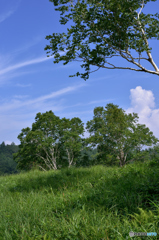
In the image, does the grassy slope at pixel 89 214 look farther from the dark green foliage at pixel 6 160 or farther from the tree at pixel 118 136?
the dark green foliage at pixel 6 160

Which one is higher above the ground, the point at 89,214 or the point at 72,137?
the point at 72,137

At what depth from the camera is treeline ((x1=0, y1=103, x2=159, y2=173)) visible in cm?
2986

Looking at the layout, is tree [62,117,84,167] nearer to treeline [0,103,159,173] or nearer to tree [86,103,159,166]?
treeline [0,103,159,173]

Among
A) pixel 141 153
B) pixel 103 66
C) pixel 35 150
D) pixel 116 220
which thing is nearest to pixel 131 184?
pixel 116 220

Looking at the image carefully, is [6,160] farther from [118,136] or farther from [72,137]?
[118,136]

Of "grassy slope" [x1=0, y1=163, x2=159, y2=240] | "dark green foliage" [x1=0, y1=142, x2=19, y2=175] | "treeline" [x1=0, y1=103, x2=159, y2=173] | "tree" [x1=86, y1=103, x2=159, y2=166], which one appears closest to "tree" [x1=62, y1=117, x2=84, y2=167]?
"treeline" [x1=0, y1=103, x2=159, y2=173]

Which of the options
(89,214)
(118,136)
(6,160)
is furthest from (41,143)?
(6,160)

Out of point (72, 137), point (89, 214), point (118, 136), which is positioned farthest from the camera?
point (72, 137)

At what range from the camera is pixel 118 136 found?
30125mm

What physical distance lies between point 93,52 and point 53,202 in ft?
19.6

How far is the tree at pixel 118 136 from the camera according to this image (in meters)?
29.5

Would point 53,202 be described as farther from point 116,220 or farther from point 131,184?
point 131,184

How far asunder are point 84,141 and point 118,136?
7.37 metres

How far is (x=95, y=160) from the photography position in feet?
108
